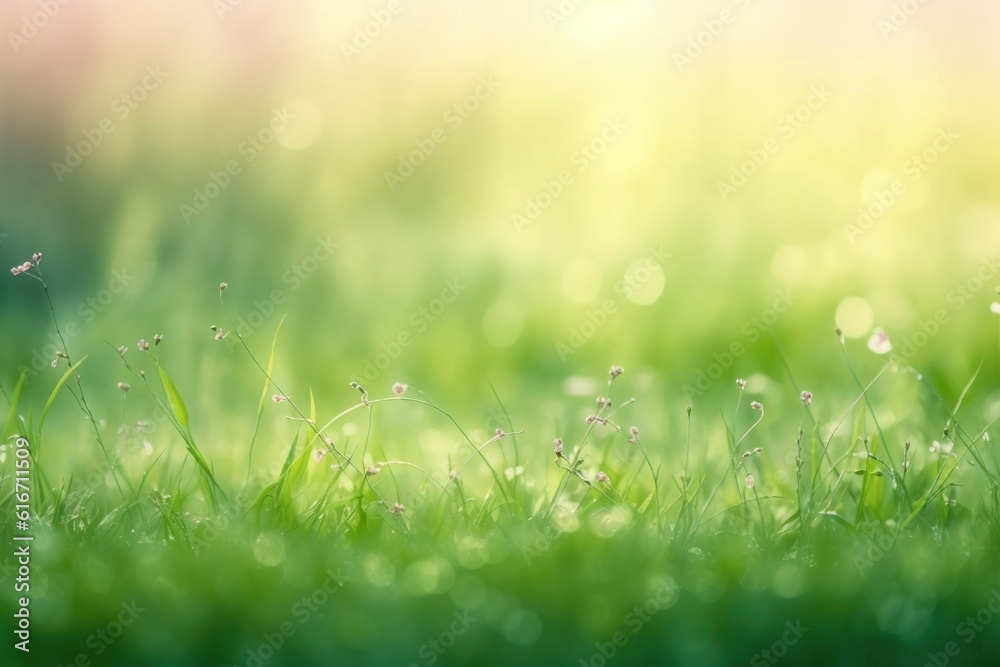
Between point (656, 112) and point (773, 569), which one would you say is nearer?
point (773, 569)

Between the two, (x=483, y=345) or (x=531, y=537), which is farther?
(x=483, y=345)

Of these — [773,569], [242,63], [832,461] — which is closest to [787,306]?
[832,461]

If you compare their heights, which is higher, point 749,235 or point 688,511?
point 749,235

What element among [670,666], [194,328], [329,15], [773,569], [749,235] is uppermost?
[329,15]

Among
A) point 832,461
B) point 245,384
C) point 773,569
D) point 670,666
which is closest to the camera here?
point 670,666

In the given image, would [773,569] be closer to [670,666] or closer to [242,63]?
[670,666]
